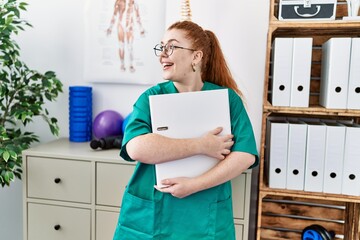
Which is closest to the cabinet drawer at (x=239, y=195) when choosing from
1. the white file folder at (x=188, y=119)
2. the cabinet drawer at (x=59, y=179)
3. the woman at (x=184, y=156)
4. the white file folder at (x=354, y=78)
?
the woman at (x=184, y=156)

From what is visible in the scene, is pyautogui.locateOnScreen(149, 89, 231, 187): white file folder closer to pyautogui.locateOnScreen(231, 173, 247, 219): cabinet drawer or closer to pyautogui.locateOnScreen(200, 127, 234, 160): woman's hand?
pyautogui.locateOnScreen(200, 127, 234, 160): woman's hand

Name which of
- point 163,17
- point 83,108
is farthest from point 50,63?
point 163,17

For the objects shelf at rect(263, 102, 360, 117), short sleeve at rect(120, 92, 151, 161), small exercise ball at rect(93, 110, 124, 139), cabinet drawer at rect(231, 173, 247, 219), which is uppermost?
shelf at rect(263, 102, 360, 117)

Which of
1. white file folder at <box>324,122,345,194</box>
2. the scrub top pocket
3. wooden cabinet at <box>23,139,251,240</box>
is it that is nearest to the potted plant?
wooden cabinet at <box>23,139,251,240</box>

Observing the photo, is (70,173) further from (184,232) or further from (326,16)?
→ (326,16)

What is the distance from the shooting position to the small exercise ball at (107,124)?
2055 mm

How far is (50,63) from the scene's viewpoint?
2.29 metres

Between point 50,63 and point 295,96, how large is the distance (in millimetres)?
1482

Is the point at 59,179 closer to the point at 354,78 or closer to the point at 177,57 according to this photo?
the point at 177,57

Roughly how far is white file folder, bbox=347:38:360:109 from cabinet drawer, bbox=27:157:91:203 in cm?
121

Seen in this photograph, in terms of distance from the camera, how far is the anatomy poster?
6.91 ft

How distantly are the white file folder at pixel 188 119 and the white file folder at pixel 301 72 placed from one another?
0.39m

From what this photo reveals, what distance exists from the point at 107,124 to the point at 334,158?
115 cm

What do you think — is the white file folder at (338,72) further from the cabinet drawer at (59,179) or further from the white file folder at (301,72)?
the cabinet drawer at (59,179)
